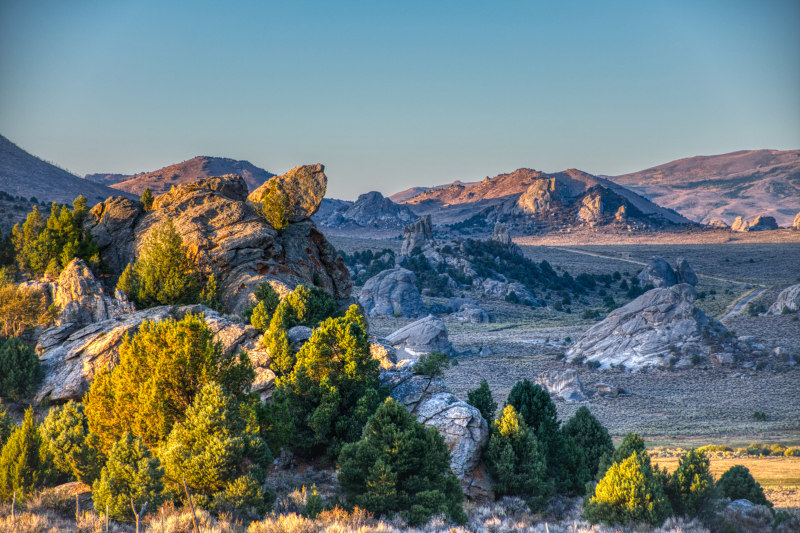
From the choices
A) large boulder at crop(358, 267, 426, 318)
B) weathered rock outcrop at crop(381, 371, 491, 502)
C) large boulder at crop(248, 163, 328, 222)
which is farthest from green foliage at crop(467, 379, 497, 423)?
large boulder at crop(358, 267, 426, 318)

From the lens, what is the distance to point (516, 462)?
20984 millimetres

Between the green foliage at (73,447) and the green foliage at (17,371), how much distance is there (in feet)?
22.5

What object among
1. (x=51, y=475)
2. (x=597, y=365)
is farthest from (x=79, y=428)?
(x=597, y=365)

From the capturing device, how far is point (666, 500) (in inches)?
712

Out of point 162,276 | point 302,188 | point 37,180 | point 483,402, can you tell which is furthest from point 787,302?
point 37,180

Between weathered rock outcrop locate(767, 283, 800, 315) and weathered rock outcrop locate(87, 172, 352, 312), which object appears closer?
weathered rock outcrop locate(87, 172, 352, 312)

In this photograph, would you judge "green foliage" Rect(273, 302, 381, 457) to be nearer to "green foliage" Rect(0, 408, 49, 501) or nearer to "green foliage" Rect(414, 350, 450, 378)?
"green foliage" Rect(414, 350, 450, 378)

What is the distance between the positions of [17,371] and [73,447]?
863 cm

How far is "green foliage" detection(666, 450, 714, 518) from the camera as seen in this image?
18750 mm

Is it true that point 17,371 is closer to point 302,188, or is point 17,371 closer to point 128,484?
point 128,484

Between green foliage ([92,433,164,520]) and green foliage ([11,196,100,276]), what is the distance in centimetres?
2080

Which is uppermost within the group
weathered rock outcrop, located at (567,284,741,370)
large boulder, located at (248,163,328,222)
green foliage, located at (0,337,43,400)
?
large boulder, located at (248,163,328,222)

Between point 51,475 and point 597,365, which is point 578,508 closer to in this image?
point 51,475

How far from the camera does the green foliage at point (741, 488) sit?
21.5 m
